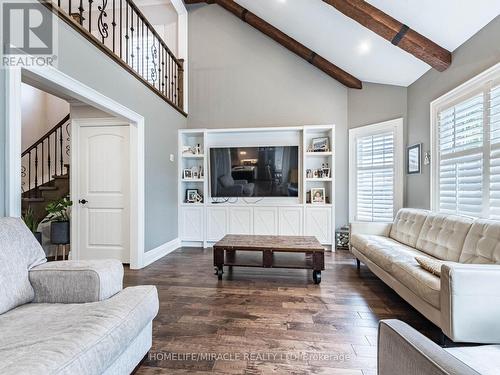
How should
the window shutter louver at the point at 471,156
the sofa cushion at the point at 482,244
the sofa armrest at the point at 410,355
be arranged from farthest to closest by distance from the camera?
the window shutter louver at the point at 471,156
the sofa cushion at the point at 482,244
the sofa armrest at the point at 410,355

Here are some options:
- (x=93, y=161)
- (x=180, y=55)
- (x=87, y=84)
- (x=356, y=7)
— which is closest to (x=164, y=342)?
(x=87, y=84)

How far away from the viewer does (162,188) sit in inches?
163

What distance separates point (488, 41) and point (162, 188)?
427cm

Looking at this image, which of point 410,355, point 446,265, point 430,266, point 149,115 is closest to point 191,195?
point 149,115

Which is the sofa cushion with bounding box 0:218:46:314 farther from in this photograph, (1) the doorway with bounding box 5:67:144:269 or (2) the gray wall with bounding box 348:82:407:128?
(2) the gray wall with bounding box 348:82:407:128

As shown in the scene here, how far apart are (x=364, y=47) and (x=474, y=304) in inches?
133

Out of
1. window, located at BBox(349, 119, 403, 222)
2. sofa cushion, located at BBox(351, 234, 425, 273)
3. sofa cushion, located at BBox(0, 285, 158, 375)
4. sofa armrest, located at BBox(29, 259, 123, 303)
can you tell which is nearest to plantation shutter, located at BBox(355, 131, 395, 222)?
window, located at BBox(349, 119, 403, 222)

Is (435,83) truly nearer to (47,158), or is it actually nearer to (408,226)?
(408,226)

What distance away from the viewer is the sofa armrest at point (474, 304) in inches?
59.9

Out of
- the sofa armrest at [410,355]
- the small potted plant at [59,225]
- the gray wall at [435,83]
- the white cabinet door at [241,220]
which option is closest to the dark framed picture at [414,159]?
the gray wall at [435,83]

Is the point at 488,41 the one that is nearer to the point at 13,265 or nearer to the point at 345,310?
the point at 345,310

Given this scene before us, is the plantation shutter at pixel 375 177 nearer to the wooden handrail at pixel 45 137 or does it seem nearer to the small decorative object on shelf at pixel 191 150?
the small decorative object on shelf at pixel 191 150

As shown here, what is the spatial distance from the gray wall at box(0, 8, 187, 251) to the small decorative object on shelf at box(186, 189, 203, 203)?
0.92 ft

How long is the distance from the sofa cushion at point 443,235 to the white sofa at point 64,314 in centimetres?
253
